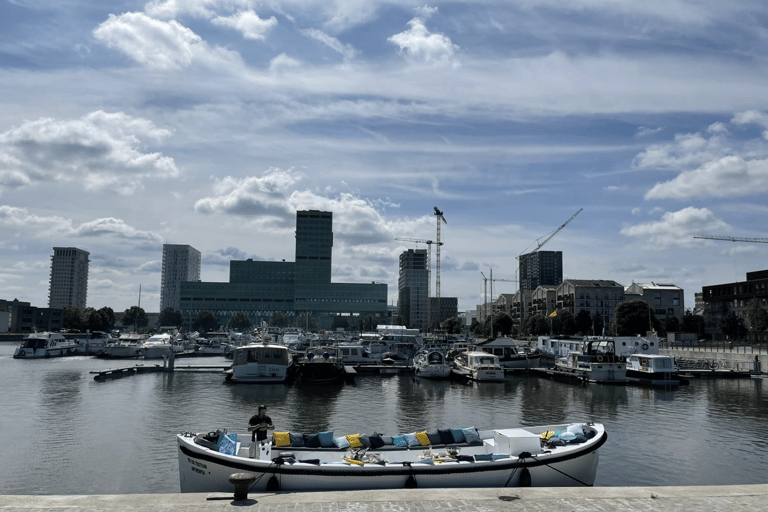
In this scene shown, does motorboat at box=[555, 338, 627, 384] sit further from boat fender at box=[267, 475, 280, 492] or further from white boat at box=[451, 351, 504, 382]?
boat fender at box=[267, 475, 280, 492]

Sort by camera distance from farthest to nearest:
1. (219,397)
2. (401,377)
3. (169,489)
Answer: (401,377) → (219,397) → (169,489)

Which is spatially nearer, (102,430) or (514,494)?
(514,494)

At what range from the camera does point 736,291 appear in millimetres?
153500

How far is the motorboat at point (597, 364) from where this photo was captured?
65188 mm

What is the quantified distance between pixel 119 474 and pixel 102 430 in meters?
11.8

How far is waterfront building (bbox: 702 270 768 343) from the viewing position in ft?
469

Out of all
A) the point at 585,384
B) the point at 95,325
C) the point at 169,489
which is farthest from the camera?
the point at 95,325

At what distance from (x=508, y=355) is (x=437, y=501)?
67.0 m

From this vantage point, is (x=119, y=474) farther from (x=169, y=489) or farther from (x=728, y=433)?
(x=728, y=433)

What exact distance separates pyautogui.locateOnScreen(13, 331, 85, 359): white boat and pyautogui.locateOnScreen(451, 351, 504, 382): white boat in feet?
246

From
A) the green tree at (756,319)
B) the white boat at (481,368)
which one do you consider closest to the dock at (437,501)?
the white boat at (481,368)

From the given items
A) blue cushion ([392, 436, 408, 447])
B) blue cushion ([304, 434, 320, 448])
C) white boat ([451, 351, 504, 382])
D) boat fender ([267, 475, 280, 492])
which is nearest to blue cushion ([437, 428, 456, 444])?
blue cushion ([392, 436, 408, 447])

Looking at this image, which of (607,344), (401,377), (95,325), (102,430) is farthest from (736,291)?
(95,325)

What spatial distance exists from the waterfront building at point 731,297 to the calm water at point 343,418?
3484 inches
